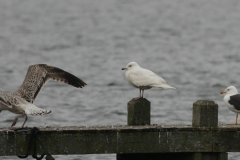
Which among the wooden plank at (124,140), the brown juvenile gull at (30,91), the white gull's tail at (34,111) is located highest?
the brown juvenile gull at (30,91)

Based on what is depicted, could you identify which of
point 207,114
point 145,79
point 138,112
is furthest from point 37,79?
point 207,114

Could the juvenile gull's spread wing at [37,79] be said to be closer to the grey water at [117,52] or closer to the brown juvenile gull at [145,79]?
the brown juvenile gull at [145,79]

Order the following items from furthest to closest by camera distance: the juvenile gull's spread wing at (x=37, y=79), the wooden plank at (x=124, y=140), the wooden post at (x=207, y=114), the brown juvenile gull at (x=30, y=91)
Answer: the juvenile gull's spread wing at (x=37, y=79), the brown juvenile gull at (x=30, y=91), the wooden post at (x=207, y=114), the wooden plank at (x=124, y=140)

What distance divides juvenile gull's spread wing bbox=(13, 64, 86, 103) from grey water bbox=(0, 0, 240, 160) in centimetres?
153

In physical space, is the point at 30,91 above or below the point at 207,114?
above

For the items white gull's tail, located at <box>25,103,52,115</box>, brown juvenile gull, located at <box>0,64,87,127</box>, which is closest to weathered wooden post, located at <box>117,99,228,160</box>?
white gull's tail, located at <box>25,103,52,115</box>

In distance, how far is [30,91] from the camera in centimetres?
1009

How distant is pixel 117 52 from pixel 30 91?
3289cm

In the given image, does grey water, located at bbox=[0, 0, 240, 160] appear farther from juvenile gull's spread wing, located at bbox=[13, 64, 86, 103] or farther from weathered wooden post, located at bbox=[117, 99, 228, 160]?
weathered wooden post, located at bbox=[117, 99, 228, 160]

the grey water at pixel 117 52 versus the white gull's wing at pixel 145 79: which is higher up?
the grey water at pixel 117 52

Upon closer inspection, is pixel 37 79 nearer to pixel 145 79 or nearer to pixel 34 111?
pixel 34 111

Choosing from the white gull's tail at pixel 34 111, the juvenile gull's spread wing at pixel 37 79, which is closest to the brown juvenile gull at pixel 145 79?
the juvenile gull's spread wing at pixel 37 79

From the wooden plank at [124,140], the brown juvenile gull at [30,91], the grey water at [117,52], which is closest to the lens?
the wooden plank at [124,140]

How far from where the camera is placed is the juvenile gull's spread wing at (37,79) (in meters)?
10.0
